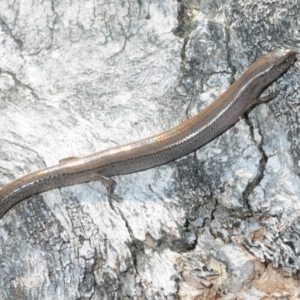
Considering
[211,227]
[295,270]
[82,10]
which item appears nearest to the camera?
[295,270]

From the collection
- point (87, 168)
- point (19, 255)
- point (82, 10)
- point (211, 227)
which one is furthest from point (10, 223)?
point (82, 10)

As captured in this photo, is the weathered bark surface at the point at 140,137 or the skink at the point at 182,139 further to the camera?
the skink at the point at 182,139

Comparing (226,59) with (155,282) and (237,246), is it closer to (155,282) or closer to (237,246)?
(237,246)

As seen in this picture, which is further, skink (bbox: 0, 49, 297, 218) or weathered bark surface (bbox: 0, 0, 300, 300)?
skink (bbox: 0, 49, 297, 218)
